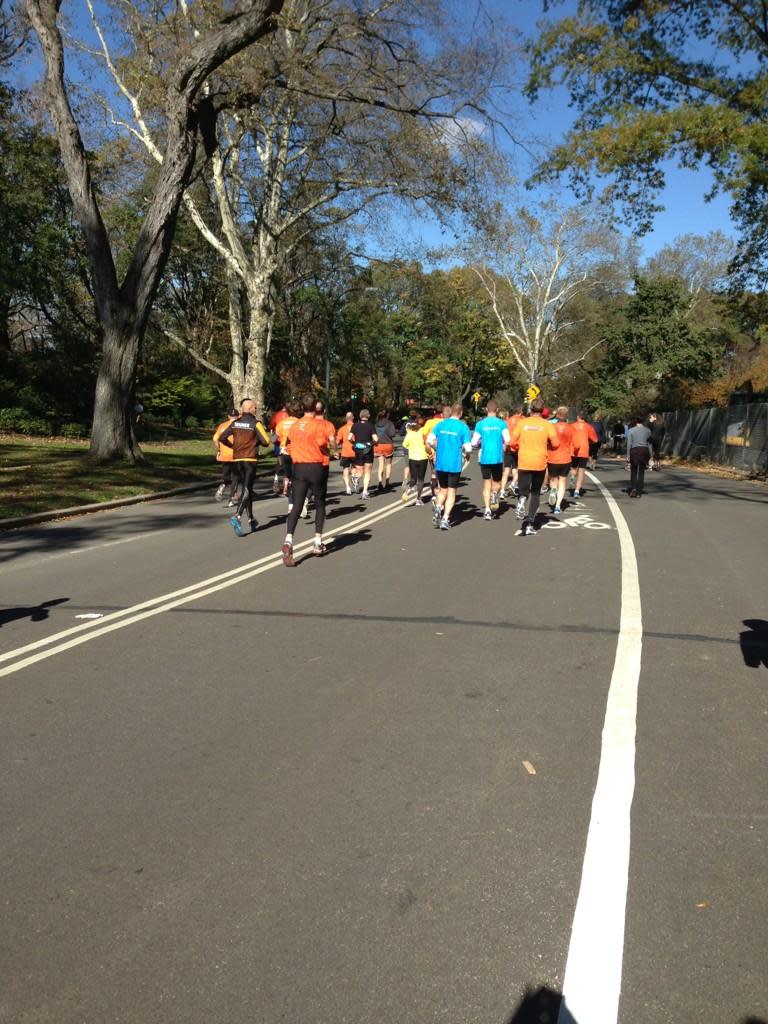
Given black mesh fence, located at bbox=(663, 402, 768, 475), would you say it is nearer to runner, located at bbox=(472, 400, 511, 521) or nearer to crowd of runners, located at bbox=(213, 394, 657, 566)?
crowd of runners, located at bbox=(213, 394, 657, 566)

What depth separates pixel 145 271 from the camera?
20.4m

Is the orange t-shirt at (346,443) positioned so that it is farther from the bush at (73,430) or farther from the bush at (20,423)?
the bush at (20,423)

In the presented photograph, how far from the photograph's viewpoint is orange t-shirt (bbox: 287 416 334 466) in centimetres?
1018

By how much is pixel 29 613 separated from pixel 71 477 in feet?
37.7

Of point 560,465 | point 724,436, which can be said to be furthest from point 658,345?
point 560,465

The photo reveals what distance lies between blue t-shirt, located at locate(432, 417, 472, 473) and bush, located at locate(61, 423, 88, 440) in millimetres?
22988

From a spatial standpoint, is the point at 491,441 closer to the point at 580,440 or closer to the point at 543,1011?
the point at 580,440

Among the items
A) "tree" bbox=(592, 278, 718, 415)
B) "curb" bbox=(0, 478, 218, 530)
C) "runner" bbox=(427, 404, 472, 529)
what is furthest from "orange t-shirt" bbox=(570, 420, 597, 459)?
"tree" bbox=(592, 278, 718, 415)

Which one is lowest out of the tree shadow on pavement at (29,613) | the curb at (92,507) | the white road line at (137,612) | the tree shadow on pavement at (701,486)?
the curb at (92,507)

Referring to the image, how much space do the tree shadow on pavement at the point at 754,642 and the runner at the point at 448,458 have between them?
617 centimetres

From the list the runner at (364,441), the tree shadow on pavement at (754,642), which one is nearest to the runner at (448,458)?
the runner at (364,441)

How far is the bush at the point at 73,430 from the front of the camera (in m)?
33.1

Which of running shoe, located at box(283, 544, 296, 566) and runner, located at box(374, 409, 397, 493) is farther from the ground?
runner, located at box(374, 409, 397, 493)

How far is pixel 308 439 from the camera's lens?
10.2 m
